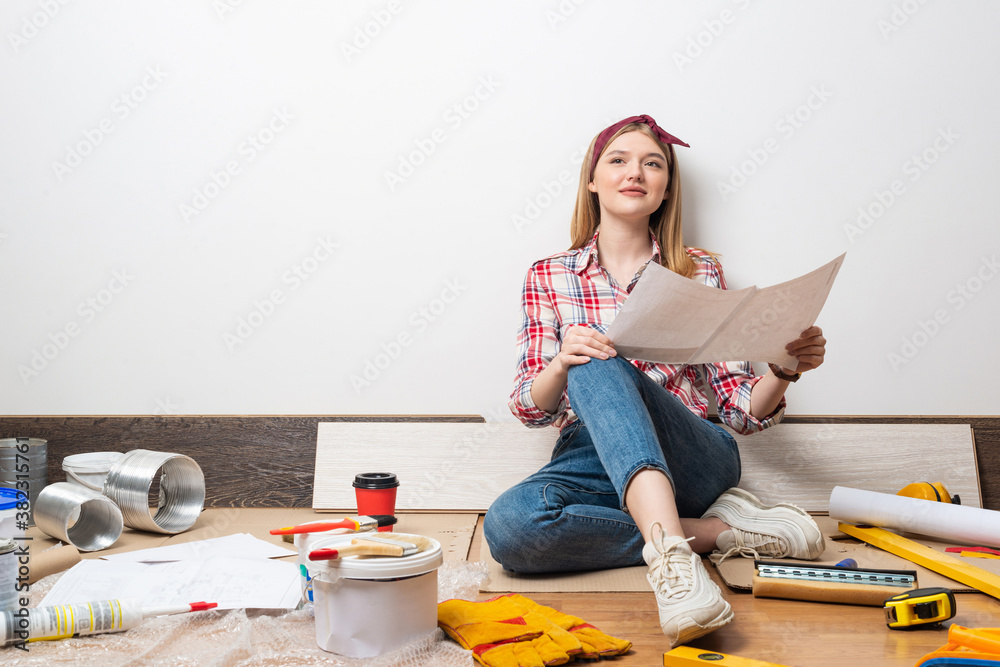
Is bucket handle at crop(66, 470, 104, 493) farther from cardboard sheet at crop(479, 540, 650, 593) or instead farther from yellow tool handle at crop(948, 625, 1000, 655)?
yellow tool handle at crop(948, 625, 1000, 655)

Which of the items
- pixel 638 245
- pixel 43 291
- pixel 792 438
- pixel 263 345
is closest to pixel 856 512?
pixel 792 438

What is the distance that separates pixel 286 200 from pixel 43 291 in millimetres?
746

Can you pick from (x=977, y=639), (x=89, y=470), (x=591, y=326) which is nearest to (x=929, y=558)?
(x=977, y=639)

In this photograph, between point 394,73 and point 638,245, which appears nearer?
point 638,245

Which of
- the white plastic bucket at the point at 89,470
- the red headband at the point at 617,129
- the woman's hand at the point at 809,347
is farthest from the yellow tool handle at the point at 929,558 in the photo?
the white plastic bucket at the point at 89,470

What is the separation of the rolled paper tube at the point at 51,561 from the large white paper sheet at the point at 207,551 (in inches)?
2.5

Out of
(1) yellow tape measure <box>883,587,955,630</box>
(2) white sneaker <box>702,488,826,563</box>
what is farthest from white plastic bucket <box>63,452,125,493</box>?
(1) yellow tape measure <box>883,587,955,630</box>

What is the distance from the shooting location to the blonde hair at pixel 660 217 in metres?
1.75

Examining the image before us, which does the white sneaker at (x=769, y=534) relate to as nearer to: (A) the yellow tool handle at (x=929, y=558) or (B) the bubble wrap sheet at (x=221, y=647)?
(A) the yellow tool handle at (x=929, y=558)

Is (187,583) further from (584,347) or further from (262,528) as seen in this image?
(584,347)

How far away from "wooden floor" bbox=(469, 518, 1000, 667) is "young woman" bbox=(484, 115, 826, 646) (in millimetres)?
64

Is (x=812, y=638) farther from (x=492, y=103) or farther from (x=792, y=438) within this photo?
(x=492, y=103)

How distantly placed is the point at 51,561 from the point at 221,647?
564mm

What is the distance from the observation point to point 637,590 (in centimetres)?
124
